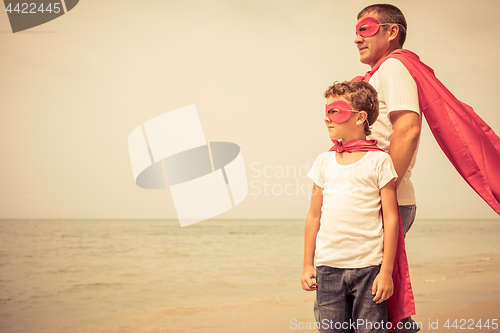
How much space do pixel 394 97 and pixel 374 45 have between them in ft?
0.96

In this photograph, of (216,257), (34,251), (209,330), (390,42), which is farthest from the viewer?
(34,251)

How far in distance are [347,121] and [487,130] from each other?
487mm

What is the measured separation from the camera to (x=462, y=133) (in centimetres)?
117

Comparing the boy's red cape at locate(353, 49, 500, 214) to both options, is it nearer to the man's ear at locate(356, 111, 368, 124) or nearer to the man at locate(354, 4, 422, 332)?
the man at locate(354, 4, 422, 332)

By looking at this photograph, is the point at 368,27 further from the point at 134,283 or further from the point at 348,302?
the point at 134,283

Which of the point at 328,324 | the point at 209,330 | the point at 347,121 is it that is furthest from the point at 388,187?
the point at 209,330

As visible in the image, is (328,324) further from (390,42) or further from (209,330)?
(209,330)

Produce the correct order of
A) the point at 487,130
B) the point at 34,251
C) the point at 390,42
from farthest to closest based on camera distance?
the point at 34,251
the point at 390,42
the point at 487,130

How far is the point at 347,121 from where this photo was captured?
114 cm

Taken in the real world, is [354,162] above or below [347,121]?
below

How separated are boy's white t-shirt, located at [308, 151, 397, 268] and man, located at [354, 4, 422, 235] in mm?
98

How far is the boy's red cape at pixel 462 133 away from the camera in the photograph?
46.1 inches

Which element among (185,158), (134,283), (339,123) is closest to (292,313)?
(339,123)

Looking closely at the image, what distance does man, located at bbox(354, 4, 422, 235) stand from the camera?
1124mm
